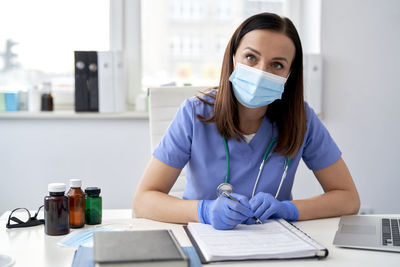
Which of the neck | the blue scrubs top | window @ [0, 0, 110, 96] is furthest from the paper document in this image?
window @ [0, 0, 110, 96]

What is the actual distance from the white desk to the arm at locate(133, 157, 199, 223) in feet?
0.13

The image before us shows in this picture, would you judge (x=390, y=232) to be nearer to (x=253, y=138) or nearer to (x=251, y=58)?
(x=253, y=138)

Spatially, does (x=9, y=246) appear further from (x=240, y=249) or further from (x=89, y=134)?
(x=89, y=134)

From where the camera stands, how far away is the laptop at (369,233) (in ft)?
3.24

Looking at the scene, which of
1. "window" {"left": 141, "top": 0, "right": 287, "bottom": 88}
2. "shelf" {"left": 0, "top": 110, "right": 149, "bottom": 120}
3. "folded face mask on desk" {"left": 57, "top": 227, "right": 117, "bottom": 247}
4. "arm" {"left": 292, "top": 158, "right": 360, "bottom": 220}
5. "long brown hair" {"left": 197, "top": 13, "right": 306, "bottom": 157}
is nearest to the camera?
"folded face mask on desk" {"left": 57, "top": 227, "right": 117, "bottom": 247}

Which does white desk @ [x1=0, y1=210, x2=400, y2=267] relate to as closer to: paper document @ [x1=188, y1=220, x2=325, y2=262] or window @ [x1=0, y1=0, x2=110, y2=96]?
paper document @ [x1=188, y1=220, x2=325, y2=262]

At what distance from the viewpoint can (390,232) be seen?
110 cm

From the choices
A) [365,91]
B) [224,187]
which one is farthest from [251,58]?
[365,91]

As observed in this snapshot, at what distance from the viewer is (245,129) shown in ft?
4.78

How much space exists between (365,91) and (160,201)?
73.0 inches

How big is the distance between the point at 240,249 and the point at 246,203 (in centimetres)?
19

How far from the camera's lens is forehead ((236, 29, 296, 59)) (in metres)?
1.32

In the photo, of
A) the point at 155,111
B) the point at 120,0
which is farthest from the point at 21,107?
the point at 155,111

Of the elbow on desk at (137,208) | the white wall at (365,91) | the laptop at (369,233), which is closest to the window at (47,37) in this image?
the white wall at (365,91)
